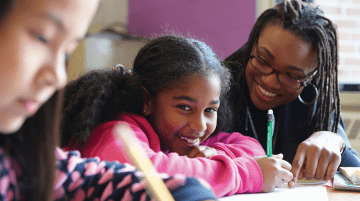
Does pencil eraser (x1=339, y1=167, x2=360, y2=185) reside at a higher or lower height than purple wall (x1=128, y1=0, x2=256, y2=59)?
lower

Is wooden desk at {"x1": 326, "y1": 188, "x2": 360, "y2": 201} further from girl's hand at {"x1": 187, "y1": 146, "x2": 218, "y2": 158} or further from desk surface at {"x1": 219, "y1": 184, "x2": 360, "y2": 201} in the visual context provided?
girl's hand at {"x1": 187, "y1": 146, "x2": 218, "y2": 158}

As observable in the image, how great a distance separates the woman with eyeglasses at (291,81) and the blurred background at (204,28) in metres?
0.87

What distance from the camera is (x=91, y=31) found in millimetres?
2217

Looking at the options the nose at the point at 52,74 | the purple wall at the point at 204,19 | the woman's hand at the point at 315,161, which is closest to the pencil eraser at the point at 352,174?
the woman's hand at the point at 315,161

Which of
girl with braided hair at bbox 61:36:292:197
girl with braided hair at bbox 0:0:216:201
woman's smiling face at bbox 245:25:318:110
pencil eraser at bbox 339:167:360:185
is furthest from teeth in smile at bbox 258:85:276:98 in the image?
girl with braided hair at bbox 0:0:216:201

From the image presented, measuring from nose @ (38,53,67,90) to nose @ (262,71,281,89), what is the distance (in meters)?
0.77

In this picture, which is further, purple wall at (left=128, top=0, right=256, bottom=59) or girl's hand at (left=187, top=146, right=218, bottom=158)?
purple wall at (left=128, top=0, right=256, bottom=59)

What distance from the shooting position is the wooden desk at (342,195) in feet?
2.15

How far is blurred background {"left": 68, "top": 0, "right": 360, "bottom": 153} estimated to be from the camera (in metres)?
1.98

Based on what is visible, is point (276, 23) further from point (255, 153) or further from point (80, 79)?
point (80, 79)

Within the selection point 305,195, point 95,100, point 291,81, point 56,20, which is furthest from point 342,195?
point 56,20

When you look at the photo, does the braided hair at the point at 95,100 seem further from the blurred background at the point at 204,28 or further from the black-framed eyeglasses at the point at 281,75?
the blurred background at the point at 204,28

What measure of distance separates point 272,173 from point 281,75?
384 millimetres

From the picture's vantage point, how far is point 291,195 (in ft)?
2.17
